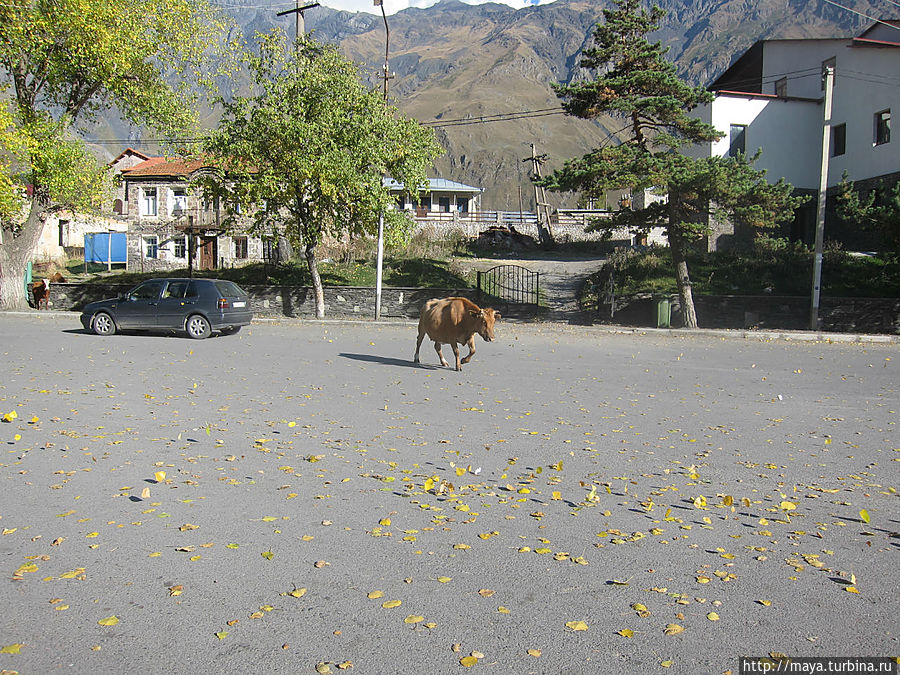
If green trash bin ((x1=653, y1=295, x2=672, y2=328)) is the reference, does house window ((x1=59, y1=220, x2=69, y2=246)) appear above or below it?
above

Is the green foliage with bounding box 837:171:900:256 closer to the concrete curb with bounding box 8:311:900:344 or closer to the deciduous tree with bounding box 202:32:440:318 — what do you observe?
the concrete curb with bounding box 8:311:900:344

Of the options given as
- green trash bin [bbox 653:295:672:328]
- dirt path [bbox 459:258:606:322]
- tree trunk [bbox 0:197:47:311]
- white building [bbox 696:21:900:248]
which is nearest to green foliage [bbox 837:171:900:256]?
green trash bin [bbox 653:295:672:328]

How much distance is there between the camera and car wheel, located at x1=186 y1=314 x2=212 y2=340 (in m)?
20.4

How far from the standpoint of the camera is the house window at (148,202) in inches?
1854

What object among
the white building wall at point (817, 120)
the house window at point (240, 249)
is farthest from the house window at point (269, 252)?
the white building wall at point (817, 120)

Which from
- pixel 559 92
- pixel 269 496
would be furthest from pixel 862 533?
pixel 559 92

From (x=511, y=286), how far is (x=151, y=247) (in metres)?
27.8

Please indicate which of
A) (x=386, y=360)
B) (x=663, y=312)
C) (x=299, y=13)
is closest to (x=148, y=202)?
(x=299, y=13)

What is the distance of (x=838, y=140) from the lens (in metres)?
37.4

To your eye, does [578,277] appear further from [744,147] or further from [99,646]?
[99,646]

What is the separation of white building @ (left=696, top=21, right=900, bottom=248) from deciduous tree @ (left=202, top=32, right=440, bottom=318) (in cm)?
1653

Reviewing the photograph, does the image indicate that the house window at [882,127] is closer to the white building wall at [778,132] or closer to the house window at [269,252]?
the white building wall at [778,132]

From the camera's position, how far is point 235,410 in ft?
32.1

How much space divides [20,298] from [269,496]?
2923 centimetres
